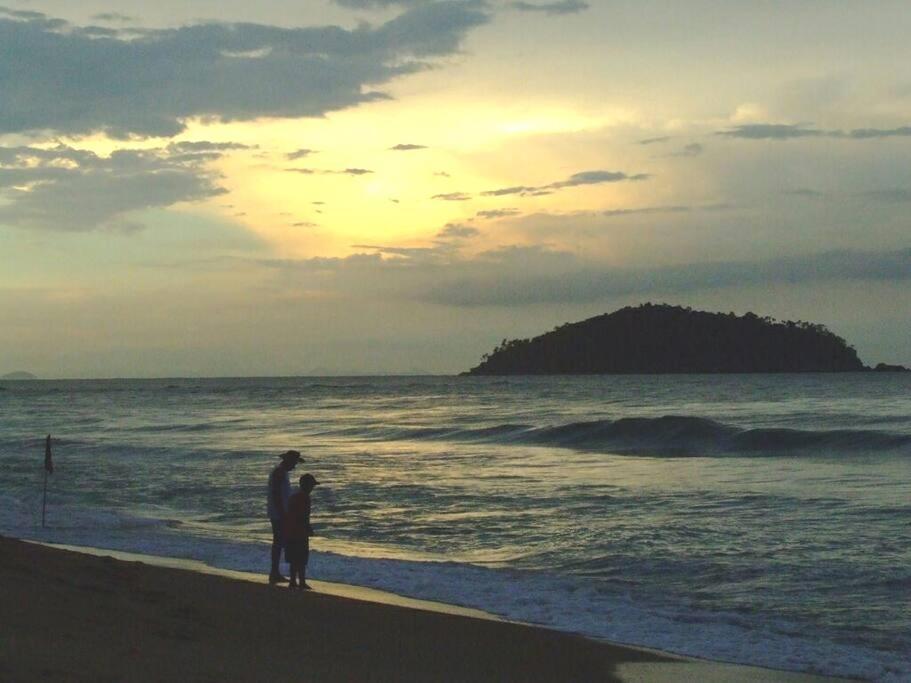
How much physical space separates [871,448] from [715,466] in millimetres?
8728

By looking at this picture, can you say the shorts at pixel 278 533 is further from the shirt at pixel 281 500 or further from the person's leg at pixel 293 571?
the person's leg at pixel 293 571

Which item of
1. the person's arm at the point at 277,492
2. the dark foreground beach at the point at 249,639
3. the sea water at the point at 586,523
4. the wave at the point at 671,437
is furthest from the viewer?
the wave at the point at 671,437

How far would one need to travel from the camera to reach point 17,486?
26188 millimetres

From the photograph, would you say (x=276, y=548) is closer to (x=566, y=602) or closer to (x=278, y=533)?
(x=278, y=533)

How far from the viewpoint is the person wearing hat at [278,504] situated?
42.3 feet

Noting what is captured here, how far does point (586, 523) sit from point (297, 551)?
7.08 m

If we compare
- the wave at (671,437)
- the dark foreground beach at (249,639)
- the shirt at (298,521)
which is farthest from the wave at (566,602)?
the wave at (671,437)

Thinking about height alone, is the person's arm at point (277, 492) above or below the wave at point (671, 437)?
above

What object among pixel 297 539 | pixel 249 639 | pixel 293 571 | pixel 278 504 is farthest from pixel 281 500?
pixel 249 639

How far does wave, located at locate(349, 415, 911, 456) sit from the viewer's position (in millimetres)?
38622

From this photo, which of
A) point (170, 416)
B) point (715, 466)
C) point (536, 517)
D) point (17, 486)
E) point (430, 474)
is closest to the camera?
point (536, 517)

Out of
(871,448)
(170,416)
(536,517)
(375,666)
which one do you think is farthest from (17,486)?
(170,416)

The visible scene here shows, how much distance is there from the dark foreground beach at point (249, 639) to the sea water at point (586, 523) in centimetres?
116

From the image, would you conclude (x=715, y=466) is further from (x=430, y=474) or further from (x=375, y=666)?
(x=375, y=666)
